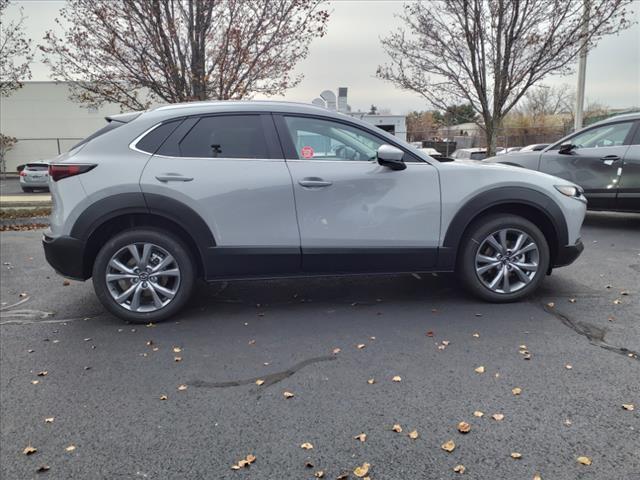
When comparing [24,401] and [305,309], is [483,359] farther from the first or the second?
[24,401]

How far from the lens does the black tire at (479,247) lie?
15.4 ft

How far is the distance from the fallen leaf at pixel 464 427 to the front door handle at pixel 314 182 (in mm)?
2296

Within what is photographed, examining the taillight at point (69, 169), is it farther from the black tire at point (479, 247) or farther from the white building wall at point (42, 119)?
the white building wall at point (42, 119)

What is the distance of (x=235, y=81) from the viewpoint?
34.5ft

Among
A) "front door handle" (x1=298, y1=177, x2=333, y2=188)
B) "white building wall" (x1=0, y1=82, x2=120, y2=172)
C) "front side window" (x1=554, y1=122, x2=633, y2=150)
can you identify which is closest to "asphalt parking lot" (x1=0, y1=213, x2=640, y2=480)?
"front door handle" (x1=298, y1=177, x2=333, y2=188)

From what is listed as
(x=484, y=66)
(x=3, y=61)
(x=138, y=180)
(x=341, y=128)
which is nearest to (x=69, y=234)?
(x=138, y=180)

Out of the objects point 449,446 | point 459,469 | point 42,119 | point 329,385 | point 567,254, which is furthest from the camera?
point 42,119

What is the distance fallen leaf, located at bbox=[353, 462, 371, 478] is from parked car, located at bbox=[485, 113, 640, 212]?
6213mm

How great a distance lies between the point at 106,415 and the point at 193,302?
211 centimetres

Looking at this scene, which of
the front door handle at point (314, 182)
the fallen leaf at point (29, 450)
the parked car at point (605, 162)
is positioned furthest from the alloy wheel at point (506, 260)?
the fallen leaf at point (29, 450)

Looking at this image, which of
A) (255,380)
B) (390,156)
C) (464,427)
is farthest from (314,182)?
(464,427)

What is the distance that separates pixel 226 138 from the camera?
14.7ft

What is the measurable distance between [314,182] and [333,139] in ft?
1.47

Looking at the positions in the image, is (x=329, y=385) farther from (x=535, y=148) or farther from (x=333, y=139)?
(x=535, y=148)
